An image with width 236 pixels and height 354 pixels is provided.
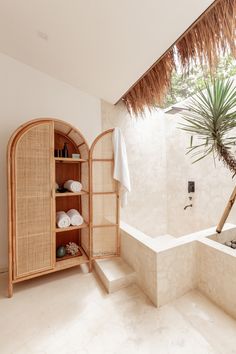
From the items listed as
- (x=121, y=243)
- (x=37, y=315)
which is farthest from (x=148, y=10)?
(x=37, y=315)

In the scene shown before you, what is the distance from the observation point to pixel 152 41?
1505mm


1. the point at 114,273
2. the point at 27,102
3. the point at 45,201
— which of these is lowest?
the point at 114,273

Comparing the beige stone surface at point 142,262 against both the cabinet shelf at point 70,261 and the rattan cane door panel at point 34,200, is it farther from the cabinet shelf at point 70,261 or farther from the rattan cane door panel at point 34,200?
the rattan cane door panel at point 34,200

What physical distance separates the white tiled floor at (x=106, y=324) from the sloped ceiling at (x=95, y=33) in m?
2.28

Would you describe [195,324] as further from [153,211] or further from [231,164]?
[153,211]

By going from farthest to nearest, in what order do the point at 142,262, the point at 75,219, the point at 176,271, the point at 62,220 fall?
1. the point at 75,219
2. the point at 62,220
3. the point at 142,262
4. the point at 176,271

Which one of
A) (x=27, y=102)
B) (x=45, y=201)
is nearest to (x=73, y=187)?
(x=45, y=201)

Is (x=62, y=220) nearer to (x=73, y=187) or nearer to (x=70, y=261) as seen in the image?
(x=73, y=187)

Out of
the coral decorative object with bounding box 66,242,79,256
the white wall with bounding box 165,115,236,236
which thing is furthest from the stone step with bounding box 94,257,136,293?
the white wall with bounding box 165,115,236,236

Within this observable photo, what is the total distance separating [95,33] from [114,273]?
7.46 ft

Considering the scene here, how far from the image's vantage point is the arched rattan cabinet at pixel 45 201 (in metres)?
1.69

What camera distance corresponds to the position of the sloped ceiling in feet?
4.15

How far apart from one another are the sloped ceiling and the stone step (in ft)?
7.03

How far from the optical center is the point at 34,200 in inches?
69.3
